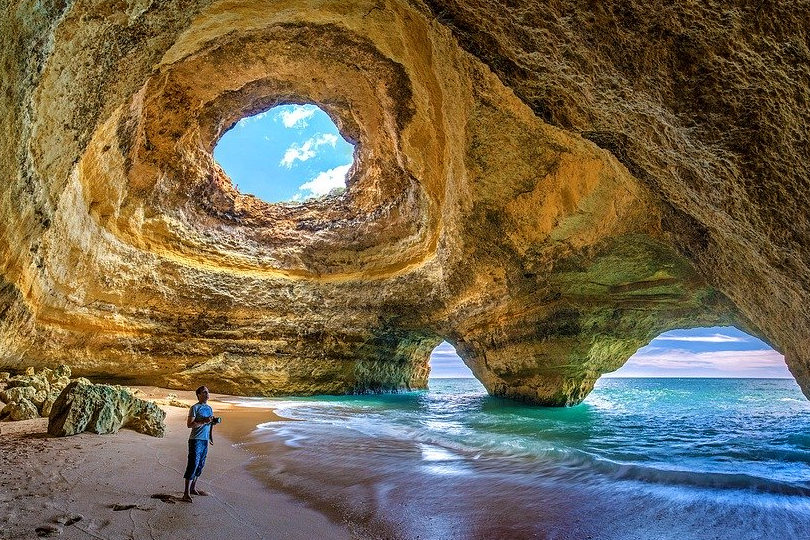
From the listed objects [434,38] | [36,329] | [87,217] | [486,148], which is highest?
[434,38]

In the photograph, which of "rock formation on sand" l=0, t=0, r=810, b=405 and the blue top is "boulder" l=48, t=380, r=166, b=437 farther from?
the blue top

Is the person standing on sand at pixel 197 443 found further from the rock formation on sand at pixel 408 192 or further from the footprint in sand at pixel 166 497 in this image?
the rock formation on sand at pixel 408 192

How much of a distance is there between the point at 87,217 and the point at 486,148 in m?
8.10

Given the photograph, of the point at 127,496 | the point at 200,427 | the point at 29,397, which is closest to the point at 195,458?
the point at 200,427

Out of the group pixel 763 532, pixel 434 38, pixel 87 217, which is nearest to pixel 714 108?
pixel 763 532

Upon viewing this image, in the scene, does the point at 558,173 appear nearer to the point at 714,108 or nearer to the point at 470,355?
the point at 714,108

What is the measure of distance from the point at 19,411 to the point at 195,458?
13.9 feet

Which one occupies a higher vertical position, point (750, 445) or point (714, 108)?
point (714, 108)

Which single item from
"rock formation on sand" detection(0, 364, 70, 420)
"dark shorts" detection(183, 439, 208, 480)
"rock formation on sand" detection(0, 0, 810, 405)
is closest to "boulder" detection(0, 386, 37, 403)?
"rock formation on sand" detection(0, 364, 70, 420)

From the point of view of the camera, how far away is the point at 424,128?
9000 mm

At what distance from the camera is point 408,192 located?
40.2 ft

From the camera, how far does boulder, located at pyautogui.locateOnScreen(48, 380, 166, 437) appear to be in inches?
189

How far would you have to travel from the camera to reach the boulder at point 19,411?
18.2 ft

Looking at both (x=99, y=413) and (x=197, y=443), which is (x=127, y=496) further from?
(x=99, y=413)
